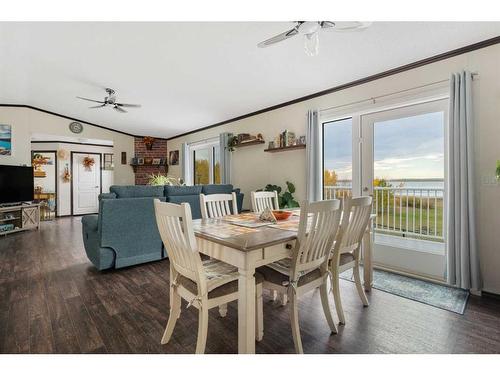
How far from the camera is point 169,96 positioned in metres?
4.66

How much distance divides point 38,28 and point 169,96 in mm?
1994

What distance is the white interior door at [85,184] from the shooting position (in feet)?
25.3

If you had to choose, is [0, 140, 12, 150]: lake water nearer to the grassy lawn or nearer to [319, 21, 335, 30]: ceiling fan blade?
[319, 21, 335, 30]: ceiling fan blade

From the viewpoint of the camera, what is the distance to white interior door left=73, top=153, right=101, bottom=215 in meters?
7.71

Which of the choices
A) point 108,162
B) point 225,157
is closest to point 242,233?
point 225,157

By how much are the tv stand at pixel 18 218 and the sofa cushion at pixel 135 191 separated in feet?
11.6

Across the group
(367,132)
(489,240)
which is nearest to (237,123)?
(367,132)

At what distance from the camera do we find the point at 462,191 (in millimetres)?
2451

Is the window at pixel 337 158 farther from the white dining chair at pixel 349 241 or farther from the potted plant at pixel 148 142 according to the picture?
the potted plant at pixel 148 142

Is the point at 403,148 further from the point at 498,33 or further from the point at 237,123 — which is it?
the point at 237,123

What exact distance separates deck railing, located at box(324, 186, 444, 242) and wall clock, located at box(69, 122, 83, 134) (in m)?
6.53

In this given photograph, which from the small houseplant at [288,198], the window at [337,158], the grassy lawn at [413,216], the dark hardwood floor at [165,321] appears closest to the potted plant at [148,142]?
the small houseplant at [288,198]

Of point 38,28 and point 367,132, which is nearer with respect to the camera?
point 38,28

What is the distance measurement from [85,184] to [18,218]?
277 centimetres
